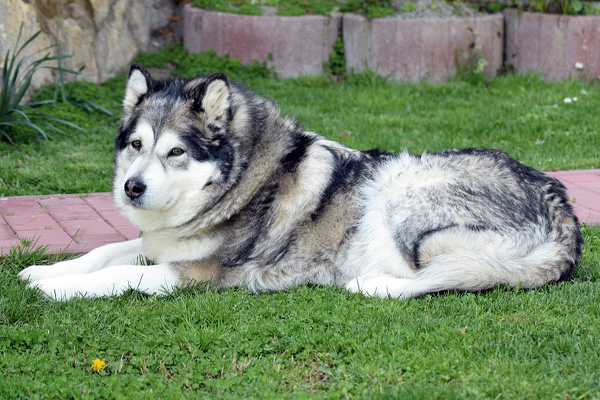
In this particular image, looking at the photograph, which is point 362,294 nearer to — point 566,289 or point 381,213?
point 381,213

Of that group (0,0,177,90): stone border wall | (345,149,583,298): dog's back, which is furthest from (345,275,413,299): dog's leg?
(0,0,177,90): stone border wall

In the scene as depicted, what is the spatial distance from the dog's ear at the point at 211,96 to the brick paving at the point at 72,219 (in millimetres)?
1317

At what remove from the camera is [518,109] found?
8.59m

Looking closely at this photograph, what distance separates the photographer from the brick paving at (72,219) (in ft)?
16.3

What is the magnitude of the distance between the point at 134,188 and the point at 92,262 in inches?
28.6

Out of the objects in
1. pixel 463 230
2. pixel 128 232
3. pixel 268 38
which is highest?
pixel 268 38

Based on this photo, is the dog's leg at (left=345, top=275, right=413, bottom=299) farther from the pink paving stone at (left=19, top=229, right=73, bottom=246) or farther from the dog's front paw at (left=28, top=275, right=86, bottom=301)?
the pink paving stone at (left=19, top=229, right=73, bottom=246)

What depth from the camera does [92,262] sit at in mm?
4484

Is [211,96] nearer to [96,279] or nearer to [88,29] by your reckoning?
[96,279]

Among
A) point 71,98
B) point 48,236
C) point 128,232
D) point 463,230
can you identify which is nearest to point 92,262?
point 48,236

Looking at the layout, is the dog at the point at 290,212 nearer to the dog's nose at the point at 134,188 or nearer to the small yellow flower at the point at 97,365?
the dog's nose at the point at 134,188

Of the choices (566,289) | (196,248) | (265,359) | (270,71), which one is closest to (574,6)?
(270,71)

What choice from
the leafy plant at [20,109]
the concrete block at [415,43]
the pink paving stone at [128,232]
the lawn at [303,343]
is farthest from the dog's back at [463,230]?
the concrete block at [415,43]

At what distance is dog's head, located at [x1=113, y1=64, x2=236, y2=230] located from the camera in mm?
4078
